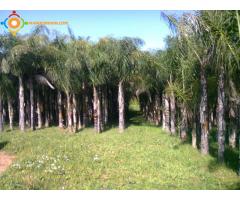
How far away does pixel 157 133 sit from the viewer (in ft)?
63.1

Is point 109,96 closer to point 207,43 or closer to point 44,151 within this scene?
point 44,151

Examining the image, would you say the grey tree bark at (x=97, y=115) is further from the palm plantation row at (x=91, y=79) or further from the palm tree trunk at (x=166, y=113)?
the palm tree trunk at (x=166, y=113)

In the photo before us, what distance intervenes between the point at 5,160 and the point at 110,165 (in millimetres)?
4294

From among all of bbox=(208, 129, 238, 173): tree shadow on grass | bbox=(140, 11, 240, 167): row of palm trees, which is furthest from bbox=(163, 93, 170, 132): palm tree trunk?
bbox=(208, 129, 238, 173): tree shadow on grass

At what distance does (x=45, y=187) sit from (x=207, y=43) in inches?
262

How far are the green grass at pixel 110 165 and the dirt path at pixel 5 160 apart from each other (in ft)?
0.96

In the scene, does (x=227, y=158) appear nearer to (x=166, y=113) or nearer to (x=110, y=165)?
(x=110, y=165)

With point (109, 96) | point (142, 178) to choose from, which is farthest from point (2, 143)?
point (109, 96)

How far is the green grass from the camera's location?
31.0ft

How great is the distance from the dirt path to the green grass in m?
0.29

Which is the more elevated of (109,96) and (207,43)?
(207,43)

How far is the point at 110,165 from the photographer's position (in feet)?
37.9

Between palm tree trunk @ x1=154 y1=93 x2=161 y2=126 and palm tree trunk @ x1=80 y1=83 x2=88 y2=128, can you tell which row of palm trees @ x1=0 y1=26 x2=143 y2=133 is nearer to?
palm tree trunk @ x1=80 y1=83 x2=88 y2=128

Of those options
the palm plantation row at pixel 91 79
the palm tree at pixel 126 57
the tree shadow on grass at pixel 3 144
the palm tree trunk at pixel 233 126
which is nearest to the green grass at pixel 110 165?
the tree shadow on grass at pixel 3 144
